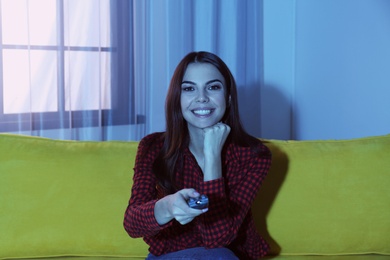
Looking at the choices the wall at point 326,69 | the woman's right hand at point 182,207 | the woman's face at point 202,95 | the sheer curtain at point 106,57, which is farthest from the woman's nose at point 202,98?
the wall at point 326,69

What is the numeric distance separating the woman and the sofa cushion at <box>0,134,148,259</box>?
202mm

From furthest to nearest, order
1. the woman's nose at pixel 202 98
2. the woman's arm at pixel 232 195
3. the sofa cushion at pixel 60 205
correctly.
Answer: the sofa cushion at pixel 60 205, the woman's nose at pixel 202 98, the woman's arm at pixel 232 195

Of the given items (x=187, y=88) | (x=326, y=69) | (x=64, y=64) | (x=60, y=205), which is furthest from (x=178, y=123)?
(x=326, y=69)

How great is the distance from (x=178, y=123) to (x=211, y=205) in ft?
1.05

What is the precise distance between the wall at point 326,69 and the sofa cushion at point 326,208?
55 centimetres

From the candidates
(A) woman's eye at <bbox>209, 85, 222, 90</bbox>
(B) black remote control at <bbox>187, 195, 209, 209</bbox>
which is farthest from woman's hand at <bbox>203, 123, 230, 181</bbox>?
(B) black remote control at <bbox>187, 195, 209, 209</bbox>

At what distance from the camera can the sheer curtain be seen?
86.7 inches

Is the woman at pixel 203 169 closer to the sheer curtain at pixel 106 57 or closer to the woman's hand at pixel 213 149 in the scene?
the woman's hand at pixel 213 149

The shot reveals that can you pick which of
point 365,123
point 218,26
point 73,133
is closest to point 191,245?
point 73,133

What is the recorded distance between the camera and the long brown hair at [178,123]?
5.46ft

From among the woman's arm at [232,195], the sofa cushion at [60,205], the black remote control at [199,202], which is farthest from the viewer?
the sofa cushion at [60,205]

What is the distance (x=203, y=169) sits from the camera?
5.47 feet

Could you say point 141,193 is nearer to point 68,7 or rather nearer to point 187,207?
point 187,207

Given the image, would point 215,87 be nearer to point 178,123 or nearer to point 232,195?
point 178,123
